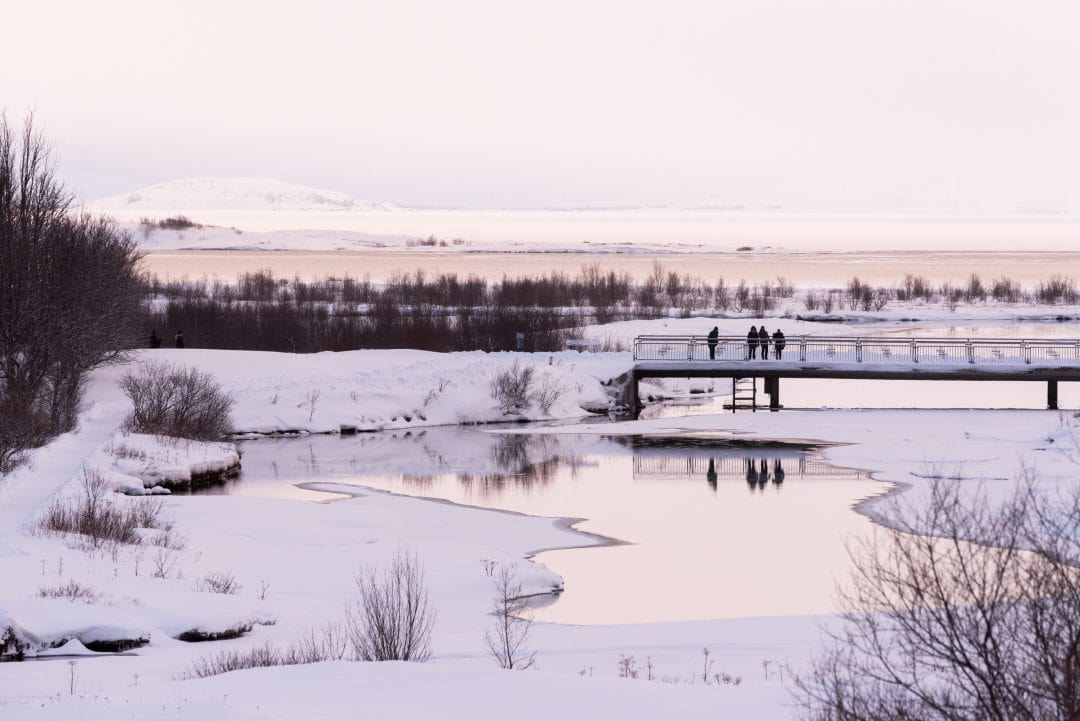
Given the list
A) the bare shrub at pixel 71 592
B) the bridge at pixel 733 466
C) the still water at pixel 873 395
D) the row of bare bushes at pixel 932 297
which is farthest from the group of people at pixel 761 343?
the row of bare bushes at pixel 932 297

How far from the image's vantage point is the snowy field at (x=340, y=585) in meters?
11.1

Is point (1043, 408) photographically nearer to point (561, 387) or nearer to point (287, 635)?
point (561, 387)

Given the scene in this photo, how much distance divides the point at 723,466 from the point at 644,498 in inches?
211

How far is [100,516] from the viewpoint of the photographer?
2175 cm

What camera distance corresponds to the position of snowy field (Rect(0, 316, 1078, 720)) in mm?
11086

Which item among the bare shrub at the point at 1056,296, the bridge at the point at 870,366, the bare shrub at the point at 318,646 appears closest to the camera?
the bare shrub at the point at 318,646

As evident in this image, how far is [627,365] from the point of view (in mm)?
50250

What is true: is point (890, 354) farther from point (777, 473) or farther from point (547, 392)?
point (777, 473)

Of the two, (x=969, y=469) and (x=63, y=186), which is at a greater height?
(x=63, y=186)

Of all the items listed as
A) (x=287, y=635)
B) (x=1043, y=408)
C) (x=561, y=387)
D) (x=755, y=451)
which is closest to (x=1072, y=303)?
(x=1043, y=408)

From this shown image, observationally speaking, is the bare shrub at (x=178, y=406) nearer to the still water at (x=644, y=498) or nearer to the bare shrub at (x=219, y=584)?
the still water at (x=644, y=498)

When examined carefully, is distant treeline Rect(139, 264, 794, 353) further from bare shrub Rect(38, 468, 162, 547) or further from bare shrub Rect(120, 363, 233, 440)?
bare shrub Rect(38, 468, 162, 547)

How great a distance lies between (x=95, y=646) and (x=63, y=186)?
2584 centimetres

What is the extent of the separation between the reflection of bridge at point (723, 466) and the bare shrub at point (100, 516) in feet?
41.1
